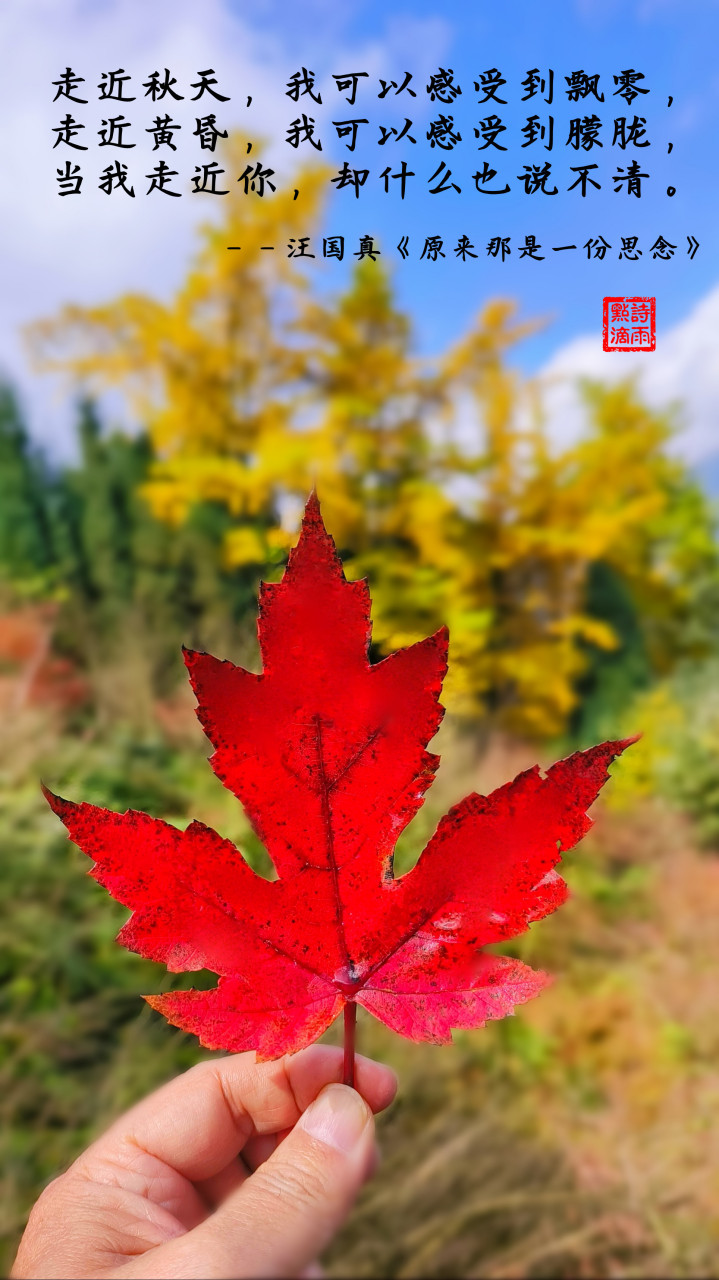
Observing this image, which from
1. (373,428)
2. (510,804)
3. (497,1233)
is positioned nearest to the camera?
(510,804)

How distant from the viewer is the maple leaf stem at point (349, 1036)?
389mm

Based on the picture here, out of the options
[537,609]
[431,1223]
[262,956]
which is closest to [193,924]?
[262,956]

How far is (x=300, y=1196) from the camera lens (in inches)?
16.4

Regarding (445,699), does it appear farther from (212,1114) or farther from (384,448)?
(384,448)

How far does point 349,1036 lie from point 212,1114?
0.80ft

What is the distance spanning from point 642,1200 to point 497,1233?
33 centimetres

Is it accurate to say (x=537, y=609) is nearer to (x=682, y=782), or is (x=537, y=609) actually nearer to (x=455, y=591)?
(x=455, y=591)

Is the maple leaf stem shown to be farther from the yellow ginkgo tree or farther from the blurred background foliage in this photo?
the yellow ginkgo tree

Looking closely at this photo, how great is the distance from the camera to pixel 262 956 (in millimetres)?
385

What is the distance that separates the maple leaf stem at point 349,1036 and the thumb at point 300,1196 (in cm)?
1

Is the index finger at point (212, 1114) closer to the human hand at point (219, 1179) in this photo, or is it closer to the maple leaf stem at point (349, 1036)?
the human hand at point (219, 1179)

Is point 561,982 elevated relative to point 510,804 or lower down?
lower down

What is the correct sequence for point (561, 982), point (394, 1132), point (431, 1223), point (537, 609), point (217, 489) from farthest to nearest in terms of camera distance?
1. point (537, 609)
2. point (217, 489)
3. point (561, 982)
4. point (394, 1132)
5. point (431, 1223)

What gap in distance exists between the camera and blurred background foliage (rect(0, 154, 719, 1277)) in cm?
149
